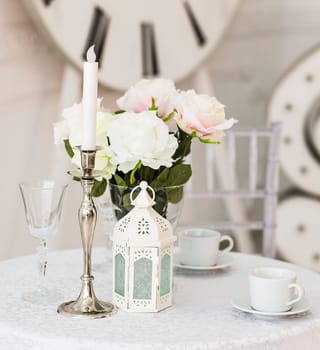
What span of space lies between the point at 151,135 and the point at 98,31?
1.30 m

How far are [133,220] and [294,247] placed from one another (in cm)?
161

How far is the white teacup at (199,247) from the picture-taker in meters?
1.65

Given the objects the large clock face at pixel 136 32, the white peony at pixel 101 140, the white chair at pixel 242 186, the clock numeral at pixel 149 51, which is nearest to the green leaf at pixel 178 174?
the white peony at pixel 101 140

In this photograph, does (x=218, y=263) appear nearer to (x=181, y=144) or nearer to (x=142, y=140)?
(x=181, y=144)

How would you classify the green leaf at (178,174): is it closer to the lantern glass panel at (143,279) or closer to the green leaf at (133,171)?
the green leaf at (133,171)

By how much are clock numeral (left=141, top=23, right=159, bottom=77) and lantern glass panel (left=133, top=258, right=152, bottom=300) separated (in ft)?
4.80

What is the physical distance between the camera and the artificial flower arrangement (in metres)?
1.39

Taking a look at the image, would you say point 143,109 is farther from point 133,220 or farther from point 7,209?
point 7,209

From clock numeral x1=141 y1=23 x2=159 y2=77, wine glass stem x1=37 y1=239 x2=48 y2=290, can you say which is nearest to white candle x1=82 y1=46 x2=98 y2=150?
wine glass stem x1=37 y1=239 x2=48 y2=290

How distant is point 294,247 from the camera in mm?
2914

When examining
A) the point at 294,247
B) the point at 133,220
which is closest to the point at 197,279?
the point at 133,220

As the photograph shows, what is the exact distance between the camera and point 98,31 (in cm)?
261

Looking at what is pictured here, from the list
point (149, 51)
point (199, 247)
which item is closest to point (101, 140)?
point (199, 247)

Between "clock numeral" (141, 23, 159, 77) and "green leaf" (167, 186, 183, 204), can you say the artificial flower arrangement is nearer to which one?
"green leaf" (167, 186, 183, 204)
